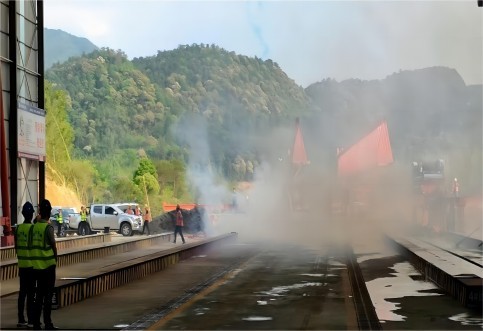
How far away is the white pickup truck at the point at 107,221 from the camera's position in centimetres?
5916

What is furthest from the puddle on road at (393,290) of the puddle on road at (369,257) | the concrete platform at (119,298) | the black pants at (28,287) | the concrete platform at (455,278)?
the puddle on road at (369,257)

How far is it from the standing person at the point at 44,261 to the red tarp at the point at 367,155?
58250mm

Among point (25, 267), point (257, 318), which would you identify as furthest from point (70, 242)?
point (25, 267)

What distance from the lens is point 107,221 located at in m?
59.6

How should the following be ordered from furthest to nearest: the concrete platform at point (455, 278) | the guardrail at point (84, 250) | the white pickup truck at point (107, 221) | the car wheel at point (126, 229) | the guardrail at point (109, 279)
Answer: the car wheel at point (126, 229)
the white pickup truck at point (107, 221)
the guardrail at point (84, 250)
the guardrail at point (109, 279)
the concrete platform at point (455, 278)

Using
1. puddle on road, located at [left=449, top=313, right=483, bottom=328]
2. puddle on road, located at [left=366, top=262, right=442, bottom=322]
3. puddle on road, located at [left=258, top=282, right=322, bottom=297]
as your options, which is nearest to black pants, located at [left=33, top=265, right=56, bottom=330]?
puddle on road, located at [left=366, top=262, right=442, bottom=322]

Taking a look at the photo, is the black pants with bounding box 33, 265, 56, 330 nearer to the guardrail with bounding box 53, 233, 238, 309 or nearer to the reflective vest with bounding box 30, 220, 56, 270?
the reflective vest with bounding box 30, 220, 56, 270

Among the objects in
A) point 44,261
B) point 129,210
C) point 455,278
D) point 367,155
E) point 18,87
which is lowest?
point 455,278

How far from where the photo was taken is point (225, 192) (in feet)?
308

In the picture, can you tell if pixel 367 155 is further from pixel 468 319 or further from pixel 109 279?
pixel 468 319

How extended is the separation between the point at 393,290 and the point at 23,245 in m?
9.59

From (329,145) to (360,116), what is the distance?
16.0 m

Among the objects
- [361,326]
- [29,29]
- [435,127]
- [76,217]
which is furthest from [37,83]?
[435,127]

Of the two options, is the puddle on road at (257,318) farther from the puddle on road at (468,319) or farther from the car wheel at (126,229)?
the car wheel at (126,229)
